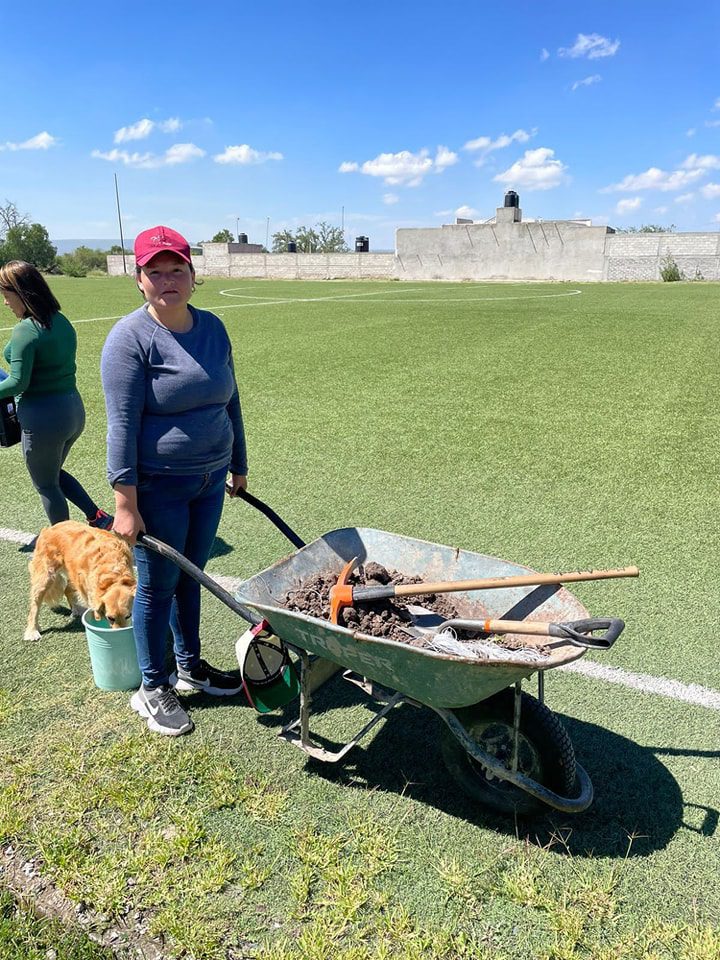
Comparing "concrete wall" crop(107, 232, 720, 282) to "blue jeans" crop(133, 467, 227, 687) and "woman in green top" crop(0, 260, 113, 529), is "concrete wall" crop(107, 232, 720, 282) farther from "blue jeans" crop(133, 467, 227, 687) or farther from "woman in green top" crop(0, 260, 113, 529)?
"blue jeans" crop(133, 467, 227, 687)

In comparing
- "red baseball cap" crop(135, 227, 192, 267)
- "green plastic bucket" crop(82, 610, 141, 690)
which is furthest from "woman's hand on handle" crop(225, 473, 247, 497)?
"red baseball cap" crop(135, 227, 192, 267)

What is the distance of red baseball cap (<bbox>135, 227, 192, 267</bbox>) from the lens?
2521mm

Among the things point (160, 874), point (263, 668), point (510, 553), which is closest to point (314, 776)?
point (263, 668)

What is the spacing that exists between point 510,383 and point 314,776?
8.26 m

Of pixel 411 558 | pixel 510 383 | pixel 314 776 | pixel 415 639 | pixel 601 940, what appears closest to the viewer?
pixel 601 940

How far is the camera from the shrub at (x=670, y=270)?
41062mm

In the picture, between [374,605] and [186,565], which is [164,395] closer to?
[186,565]

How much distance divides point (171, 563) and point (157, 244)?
1.32 meters

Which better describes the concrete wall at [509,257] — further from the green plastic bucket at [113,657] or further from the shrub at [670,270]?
the green plastic bucket at [113,657]

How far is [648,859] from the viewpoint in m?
2.40

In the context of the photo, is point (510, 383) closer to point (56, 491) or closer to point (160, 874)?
point (56, 491)

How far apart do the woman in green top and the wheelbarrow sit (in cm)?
205

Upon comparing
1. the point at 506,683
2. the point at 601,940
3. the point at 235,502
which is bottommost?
the point at 601,940

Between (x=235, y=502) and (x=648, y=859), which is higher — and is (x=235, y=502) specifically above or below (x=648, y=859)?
above
